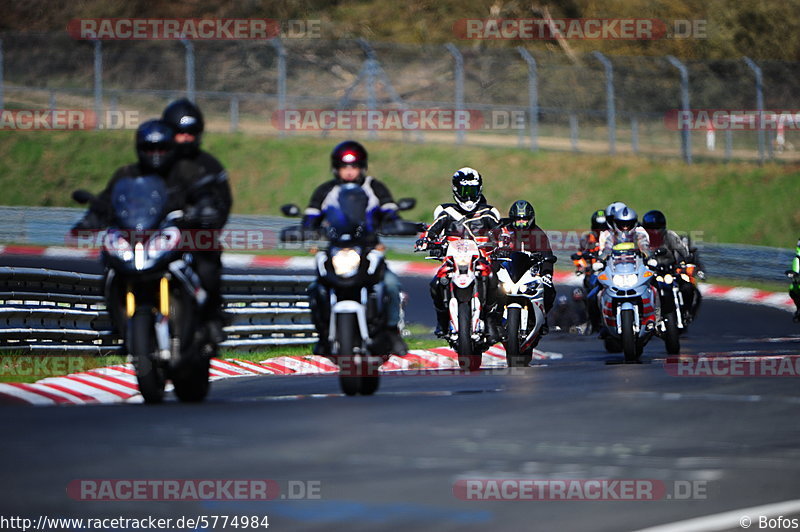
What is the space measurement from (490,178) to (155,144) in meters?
28.8

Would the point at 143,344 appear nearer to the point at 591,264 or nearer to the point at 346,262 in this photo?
the point at 346,262

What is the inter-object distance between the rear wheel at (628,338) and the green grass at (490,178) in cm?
2028

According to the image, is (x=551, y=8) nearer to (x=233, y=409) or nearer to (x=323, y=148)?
(x=323, y=148)

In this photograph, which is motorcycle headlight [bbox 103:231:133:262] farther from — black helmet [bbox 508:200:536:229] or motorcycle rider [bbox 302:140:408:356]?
black helmet [bbox 508:200:536:229]

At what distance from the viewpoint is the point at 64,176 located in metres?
38.9

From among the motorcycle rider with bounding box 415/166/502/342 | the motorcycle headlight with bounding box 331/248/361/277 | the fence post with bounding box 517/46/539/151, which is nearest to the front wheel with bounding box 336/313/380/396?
the motorcycle headlight with bounding box 331/248/361/277

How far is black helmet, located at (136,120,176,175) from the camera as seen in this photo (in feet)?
33.9

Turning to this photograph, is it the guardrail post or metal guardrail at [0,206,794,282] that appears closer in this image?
metal guardrail at [0,206,794,282]

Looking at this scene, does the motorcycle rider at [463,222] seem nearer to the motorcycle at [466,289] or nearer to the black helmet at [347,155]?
the motorcycle at [466,289]

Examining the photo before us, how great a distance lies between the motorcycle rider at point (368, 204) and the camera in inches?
437

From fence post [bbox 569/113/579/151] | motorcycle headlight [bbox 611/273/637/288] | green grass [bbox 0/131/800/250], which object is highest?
fence post [bbox 569/113/579/151]

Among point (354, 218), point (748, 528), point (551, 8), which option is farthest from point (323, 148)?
point (748, 528)

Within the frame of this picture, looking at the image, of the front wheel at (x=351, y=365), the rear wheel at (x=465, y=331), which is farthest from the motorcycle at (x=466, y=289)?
the front wheel at (x=351, y=365)

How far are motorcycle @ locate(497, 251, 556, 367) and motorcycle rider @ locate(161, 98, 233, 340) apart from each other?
18.2 feet
